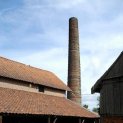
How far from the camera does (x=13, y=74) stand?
26.9m

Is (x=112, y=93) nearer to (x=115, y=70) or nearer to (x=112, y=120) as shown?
(x=115, y=70)

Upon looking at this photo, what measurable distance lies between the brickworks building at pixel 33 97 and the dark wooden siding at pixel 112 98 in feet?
20.7

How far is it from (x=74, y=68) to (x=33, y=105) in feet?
49.0

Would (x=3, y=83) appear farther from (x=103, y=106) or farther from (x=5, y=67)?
(x=103, y=106)

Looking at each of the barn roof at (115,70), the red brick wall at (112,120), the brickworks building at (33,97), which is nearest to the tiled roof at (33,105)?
the brickworks building at (33,97)

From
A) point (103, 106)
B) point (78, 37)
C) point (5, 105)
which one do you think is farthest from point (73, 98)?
point (103, 106)

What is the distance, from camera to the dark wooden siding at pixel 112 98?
1581 centimetres

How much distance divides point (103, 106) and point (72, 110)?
1216 centimetres

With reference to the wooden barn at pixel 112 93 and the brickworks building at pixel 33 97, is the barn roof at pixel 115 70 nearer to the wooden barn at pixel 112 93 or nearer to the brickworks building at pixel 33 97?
the wooden barn at pixel 112 93

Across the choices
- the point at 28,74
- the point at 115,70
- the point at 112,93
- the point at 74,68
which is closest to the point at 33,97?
the point at 28,74

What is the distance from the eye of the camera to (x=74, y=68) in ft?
126

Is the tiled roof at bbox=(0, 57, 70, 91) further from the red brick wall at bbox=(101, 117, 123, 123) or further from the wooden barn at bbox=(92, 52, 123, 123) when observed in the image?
the red brick wall at bbox=(101, 117, 123, 123)

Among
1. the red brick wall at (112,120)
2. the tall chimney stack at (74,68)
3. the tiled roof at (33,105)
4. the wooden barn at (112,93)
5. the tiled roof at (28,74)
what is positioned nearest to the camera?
the red brick wall at (112,120)

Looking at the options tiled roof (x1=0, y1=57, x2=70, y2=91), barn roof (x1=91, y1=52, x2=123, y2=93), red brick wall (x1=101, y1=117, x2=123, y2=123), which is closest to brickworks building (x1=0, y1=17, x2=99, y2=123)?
tiled roof (x1=0, y1=57, x2=70, y2=91)
